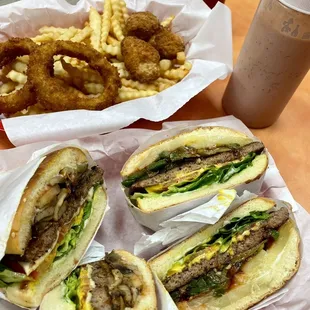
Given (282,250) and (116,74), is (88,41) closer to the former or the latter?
(116,74)

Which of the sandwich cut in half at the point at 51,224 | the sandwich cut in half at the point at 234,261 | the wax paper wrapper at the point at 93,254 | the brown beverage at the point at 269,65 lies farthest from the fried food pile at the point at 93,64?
the sandwich cut in half at the point at 234,261

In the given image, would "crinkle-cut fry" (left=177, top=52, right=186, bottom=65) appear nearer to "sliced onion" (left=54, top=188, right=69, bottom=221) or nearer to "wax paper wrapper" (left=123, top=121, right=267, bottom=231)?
"wax paper wrapper" (left=123, top=121, right=267, bottom=231)

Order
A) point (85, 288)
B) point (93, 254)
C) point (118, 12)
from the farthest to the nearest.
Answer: point (118, 12) < point (93, 254) < point (85, 288)

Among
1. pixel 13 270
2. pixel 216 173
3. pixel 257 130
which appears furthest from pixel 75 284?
pixel 257 130

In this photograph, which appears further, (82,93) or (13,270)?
(82,93)

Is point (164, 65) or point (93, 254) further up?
point (164, 65)

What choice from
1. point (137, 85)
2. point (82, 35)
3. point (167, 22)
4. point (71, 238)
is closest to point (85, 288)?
point (71, 238)

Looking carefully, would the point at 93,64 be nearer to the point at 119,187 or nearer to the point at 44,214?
the point at 119,187
